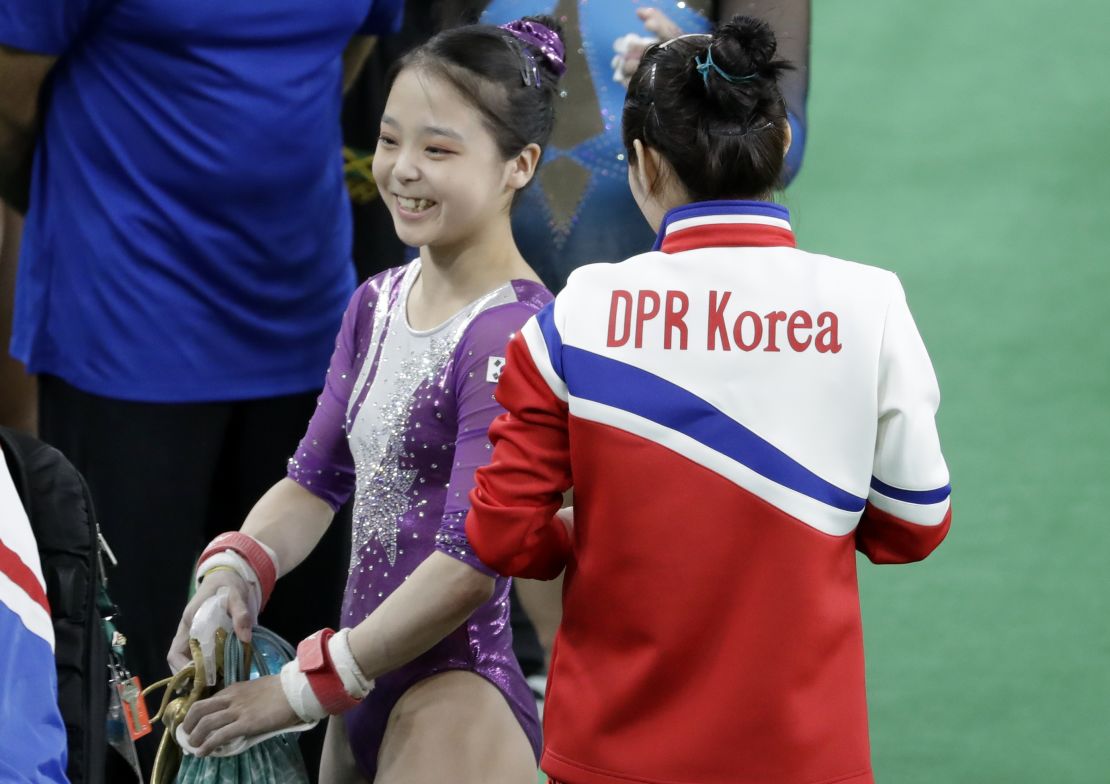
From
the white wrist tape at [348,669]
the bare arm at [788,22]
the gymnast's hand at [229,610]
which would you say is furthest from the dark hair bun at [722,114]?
the bare arm at [788,22]

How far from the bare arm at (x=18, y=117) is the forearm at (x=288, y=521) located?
781 mm

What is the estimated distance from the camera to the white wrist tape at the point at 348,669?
177 cm

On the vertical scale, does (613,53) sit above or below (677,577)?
above

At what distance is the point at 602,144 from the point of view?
251 centimetres

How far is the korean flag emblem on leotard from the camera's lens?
1806 millimetres

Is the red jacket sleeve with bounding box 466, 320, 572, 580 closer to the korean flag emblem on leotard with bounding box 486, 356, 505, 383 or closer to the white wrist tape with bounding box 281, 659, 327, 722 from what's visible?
the korean flag emblem on leotard with bounding box 486, 356, 505, 383

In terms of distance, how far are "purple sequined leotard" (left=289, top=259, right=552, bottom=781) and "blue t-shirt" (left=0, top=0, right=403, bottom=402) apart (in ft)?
1.96

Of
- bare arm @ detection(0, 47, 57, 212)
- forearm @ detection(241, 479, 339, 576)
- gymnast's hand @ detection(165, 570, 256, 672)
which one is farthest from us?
bare arm @ detection(0, 47, 57, 212)

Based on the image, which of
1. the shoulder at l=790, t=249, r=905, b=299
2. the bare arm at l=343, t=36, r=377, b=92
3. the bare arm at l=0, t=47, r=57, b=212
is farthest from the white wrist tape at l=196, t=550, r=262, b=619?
the bare arm at l=343, t=36, r=377, b=92

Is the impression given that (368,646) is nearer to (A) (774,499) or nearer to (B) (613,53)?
(A) (774,499)

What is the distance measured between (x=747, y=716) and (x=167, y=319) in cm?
126

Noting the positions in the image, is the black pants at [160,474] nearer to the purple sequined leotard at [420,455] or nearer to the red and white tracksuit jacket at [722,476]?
the purple sequined leotard at [420,455]

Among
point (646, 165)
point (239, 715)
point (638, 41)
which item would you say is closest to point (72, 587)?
point (239, 715)

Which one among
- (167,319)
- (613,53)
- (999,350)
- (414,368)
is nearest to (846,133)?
(999,350)
